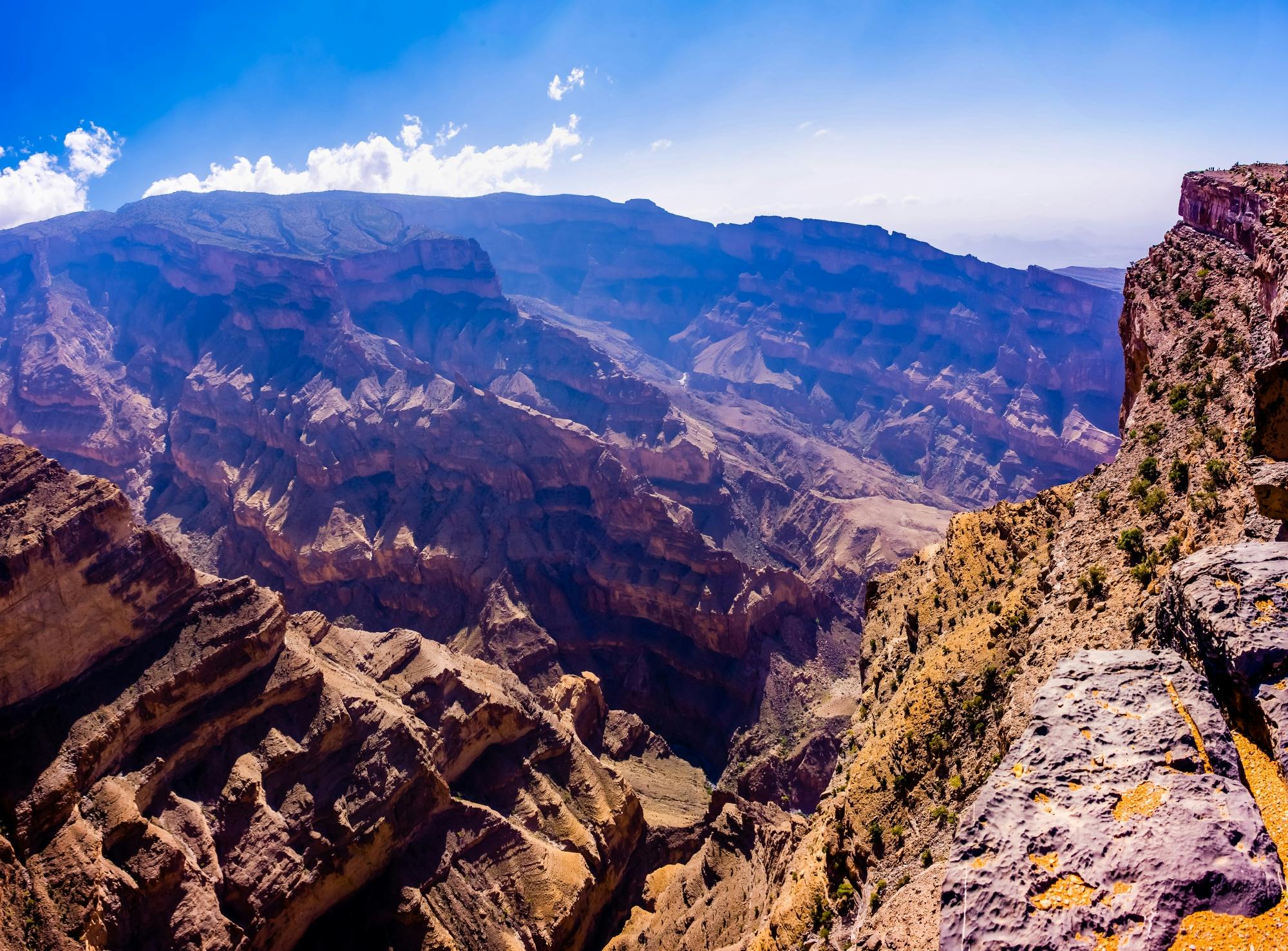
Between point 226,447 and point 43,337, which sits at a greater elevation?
Answer: point 43,337

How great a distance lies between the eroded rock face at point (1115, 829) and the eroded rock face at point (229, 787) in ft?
126

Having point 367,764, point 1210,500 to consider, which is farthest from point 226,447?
point 1210,500

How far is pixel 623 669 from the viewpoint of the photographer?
8794 cm

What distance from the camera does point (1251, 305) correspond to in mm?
27922

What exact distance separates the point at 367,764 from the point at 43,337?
156912 mm

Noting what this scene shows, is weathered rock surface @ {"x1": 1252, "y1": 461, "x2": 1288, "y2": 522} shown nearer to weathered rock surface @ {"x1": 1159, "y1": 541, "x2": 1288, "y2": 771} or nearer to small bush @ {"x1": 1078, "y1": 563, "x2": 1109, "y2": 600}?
weathered rock surface @ {"x1": 1159, "y1": 541, "x2": 1288, "y2": 771}

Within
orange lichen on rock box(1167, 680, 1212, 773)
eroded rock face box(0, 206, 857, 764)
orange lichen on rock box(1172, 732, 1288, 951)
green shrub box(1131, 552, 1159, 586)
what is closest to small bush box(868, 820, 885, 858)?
green shrub box(1131, 552, 1159, 586)

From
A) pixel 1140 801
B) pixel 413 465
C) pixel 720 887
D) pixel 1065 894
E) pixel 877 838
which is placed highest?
pixel 1140 801

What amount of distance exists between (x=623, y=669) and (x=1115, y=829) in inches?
3160

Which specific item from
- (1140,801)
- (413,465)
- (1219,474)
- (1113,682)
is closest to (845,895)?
(1113,682)

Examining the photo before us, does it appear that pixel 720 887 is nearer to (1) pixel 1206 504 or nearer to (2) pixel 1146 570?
(2) pixel 1146 570

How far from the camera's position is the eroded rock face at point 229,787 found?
110ft

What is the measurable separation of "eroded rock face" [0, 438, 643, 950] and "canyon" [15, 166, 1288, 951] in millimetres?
200

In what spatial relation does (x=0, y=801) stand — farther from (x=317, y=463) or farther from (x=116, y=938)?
(x=317, y=463)
